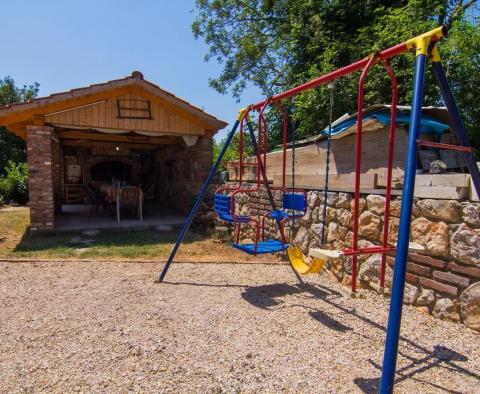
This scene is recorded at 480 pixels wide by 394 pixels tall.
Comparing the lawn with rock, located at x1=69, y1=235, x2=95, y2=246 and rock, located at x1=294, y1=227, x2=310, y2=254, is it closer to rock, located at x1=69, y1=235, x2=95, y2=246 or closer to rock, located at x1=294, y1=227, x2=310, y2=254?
rock, located at x1=69, y1=235, x2=95, y2=246

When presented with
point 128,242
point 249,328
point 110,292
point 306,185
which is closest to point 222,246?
point 128,242

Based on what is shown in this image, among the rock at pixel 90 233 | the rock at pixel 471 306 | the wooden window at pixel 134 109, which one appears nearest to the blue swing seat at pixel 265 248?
the rock at pixel 471 306

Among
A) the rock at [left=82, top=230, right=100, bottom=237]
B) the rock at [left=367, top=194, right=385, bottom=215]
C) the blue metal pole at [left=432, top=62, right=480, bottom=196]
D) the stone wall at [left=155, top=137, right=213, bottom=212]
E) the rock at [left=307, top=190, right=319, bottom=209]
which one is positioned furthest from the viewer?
the stone wall at [left=155, top=137, right=213, bottom=212]

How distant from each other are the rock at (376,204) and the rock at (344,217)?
1.03 ft

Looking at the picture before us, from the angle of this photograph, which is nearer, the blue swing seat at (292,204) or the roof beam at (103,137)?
the blue swing seat at (292,204)

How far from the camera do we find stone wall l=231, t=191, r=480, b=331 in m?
2.88

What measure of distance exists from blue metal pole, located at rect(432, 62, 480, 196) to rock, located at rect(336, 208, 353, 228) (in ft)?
5.89

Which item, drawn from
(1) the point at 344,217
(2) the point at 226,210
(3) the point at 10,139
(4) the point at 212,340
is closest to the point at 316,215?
(1) the point at 344,217

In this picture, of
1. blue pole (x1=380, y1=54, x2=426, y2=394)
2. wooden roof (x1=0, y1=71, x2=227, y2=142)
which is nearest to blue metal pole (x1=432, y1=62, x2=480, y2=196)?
blue pole (x1=380, y1=54, x2=426, y2=394)

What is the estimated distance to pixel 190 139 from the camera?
342 inches

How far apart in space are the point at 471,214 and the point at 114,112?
712 cm

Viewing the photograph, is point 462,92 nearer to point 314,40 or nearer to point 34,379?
point 314,40

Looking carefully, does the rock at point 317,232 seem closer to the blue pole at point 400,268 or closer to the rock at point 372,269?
the rock at point 372,269

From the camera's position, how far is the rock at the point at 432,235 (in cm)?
309
